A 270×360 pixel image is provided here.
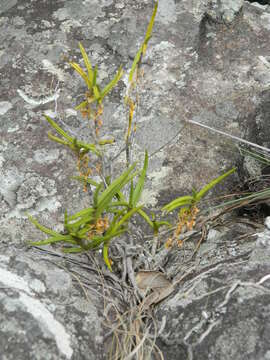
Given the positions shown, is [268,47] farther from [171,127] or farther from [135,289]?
[135,289]

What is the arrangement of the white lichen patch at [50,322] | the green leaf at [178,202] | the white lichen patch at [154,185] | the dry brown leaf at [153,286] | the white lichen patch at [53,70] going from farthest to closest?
the white lichen patch at [53,70] → the white lichen patch at [154,185] → the dry brown leaf at [153,286] → the green leaf at [178,202] → the white lichen patch at [50,322]

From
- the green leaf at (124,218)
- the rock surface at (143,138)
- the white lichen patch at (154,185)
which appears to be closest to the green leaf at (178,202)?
the green leaf at (124,218)

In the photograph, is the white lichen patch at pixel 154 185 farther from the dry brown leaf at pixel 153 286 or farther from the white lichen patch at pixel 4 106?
the white lichen patch at pixel 4 106

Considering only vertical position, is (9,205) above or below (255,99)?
below

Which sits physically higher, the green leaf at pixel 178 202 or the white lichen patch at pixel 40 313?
the green leaf at pixel 178 202

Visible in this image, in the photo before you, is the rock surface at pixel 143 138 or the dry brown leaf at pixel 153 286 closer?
the rock surface at pixel 143 138

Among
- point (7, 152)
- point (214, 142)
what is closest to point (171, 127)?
point (214, 142)

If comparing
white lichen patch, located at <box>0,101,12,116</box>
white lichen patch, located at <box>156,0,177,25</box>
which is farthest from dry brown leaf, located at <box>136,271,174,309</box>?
white lichen patch, located at <box>156,0,177,25</box>
